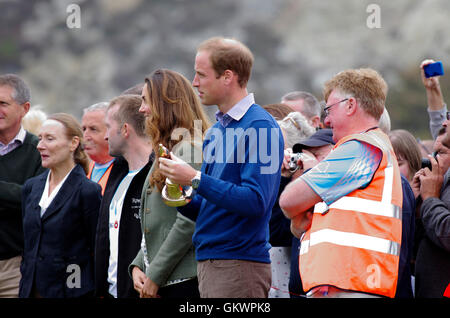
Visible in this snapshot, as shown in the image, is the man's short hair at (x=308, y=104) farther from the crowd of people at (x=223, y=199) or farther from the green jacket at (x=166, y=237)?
the green jacket at (x=166, y=237)

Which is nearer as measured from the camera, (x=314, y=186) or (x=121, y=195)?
(x=314, y=186)

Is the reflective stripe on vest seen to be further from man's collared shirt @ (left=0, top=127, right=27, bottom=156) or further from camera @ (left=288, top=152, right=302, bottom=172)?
man's collared shirt @ (left=0, top=127, right=27, bottom=156)

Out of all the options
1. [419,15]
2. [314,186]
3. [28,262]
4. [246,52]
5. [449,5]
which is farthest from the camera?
[419,15]

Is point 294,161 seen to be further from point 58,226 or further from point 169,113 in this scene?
point 58,226

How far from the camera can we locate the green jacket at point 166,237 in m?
3.59

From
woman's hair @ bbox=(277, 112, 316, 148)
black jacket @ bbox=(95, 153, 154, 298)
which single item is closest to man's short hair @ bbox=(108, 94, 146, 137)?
black jacket @ bbox=(95, 153, 154, 298)

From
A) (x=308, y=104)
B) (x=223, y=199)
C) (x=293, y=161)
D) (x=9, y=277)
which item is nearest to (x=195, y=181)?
(x=223, y=199)

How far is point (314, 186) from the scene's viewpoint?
295 centimetres

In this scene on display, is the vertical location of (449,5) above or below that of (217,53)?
above

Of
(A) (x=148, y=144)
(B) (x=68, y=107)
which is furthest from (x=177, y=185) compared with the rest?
(B) (x=68, y=107)

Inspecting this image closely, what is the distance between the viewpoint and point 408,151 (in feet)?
14.8

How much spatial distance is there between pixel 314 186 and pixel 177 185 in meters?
0.76

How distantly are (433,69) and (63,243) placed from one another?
2.78 m

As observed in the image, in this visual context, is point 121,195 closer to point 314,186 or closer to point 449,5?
point 314,186
